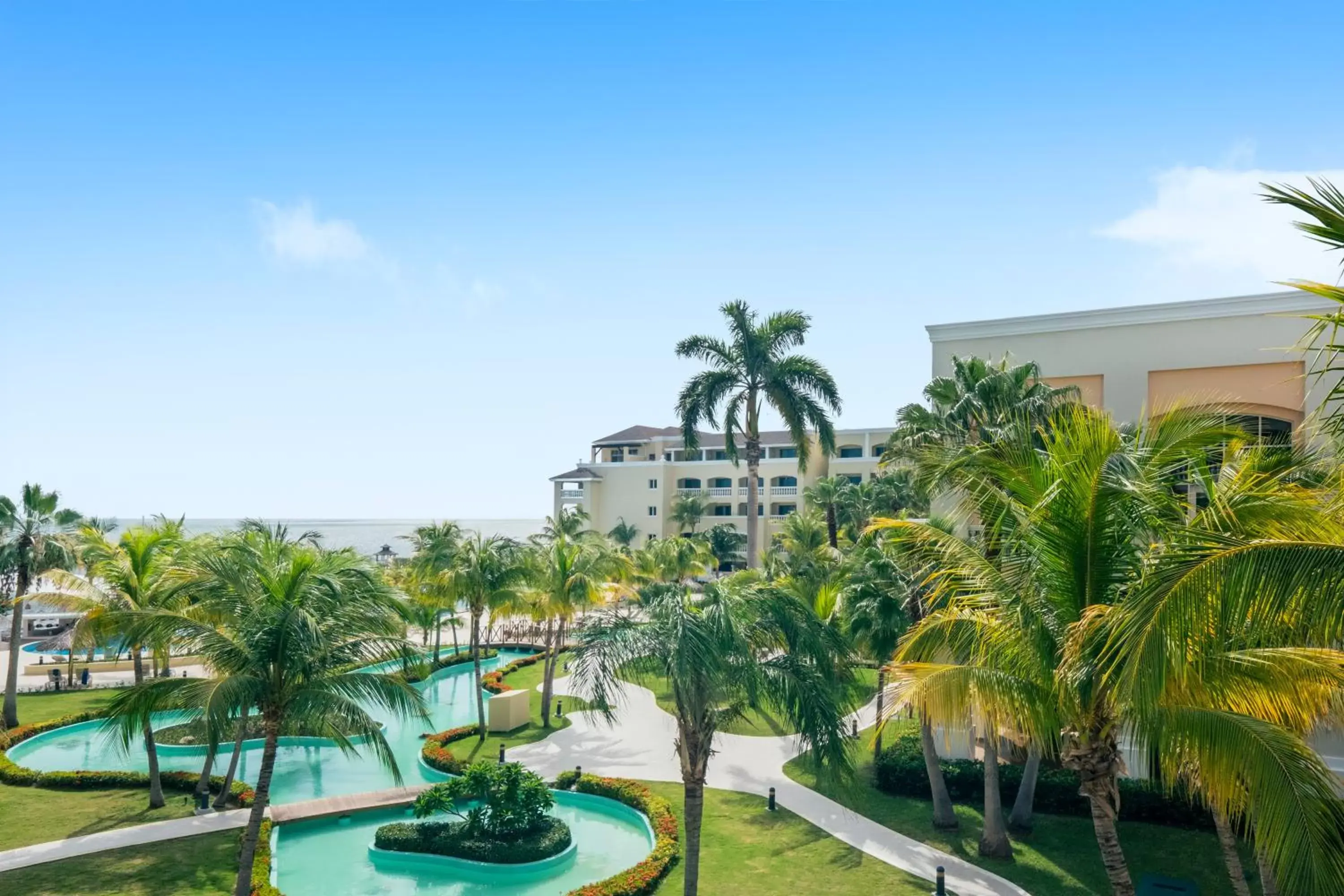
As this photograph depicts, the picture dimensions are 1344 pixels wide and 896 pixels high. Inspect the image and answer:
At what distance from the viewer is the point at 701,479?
77.8 m

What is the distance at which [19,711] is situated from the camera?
1178 inches

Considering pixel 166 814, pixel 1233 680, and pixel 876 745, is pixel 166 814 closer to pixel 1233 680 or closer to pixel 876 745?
pixel 876 745

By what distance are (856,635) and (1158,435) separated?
1129 centimetres

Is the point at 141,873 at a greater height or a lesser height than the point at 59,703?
greater

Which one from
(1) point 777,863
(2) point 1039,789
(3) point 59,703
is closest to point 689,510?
(3) point 59,703

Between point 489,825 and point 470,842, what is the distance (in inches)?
19.0

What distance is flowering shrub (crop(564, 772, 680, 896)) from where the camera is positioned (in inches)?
602

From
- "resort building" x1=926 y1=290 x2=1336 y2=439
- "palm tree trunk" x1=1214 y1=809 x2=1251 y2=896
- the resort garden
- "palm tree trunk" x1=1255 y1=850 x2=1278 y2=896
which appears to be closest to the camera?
the resort garden

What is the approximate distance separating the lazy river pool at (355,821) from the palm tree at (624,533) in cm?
4452

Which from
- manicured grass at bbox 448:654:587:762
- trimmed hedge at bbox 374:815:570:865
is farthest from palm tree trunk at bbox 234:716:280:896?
manicured grass at bbox 448:654:587:762

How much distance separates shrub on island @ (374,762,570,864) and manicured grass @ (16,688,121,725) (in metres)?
18.0

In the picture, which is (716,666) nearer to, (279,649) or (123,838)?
(279,649)

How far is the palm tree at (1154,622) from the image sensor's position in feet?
20.9

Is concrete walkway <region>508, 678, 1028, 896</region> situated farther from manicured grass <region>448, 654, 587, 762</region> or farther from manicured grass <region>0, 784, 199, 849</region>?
manicured grass <region>0, 784, 199, 849</region>
